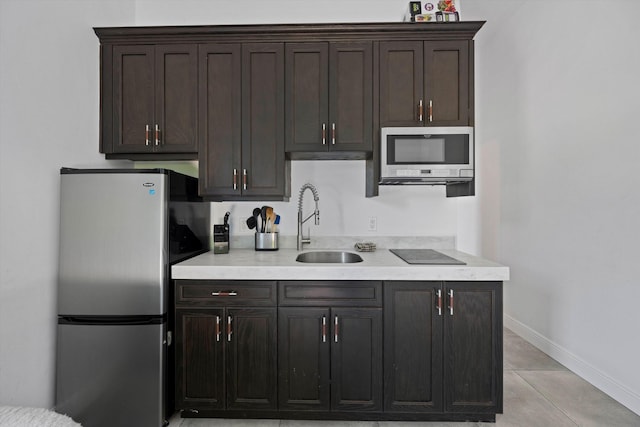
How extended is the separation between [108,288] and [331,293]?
50.3 inches

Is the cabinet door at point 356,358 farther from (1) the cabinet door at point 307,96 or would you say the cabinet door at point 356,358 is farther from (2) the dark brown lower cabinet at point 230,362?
(1) the cabinet door at point 307,96

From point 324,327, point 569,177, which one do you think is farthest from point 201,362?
point 569,177

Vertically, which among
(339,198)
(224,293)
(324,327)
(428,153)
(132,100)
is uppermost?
(132,100)

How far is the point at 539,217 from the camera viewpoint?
2.87 meters

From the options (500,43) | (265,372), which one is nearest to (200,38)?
(265,372)

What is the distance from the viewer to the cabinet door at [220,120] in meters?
2.17

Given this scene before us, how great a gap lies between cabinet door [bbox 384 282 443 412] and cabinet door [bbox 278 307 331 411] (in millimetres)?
362

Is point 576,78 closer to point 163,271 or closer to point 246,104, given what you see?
point 246,104

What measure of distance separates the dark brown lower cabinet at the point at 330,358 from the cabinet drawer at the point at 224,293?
14cm

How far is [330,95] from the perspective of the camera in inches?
85.0

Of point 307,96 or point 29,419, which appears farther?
point 307,96

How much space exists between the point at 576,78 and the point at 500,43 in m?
1.31

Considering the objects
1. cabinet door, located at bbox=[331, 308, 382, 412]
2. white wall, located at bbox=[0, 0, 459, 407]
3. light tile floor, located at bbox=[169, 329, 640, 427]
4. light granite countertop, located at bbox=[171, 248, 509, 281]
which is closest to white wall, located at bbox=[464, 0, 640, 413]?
light tile floor, located at bbox=[169, 329, 640, 427]

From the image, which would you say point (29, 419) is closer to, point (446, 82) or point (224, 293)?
point (224, 293)
